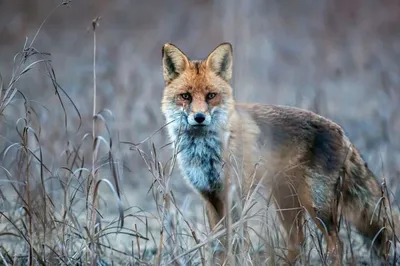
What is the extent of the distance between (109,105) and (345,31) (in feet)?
21.4

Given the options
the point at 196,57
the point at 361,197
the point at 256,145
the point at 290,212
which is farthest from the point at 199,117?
the point at 196,57

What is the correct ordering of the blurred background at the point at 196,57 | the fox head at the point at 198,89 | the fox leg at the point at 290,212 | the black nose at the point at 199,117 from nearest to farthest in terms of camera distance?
1. the fox leg at the point at 290,212
2. the black nose at the point at 199,117
3. the fox head at the point at 198,89
4. the blurred background at the point at 196,57

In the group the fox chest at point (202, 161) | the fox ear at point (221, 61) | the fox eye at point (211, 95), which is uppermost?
the fox ear at point (221, 61)

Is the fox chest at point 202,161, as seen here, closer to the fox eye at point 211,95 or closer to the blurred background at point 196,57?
the fox eye at point 211,95

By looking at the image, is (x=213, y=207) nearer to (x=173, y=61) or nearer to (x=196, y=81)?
(x=196, y=81)

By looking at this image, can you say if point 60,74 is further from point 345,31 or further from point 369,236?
point 369,236

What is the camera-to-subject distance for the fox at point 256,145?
533 cm

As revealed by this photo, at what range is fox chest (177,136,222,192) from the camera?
5344 millimetres

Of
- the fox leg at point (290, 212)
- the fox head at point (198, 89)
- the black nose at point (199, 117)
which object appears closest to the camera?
the fox leg at point (290, 212)

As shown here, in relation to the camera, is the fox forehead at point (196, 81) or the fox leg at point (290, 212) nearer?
the fox leg at point (290, 212)

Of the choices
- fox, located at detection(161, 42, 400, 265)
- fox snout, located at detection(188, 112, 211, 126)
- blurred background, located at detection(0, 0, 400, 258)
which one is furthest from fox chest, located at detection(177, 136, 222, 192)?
blurred background, located at detection(0, 0, 400, 258)

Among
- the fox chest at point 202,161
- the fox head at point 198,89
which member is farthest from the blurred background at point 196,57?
the fox head at point 198,89

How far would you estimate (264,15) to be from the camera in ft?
49.2

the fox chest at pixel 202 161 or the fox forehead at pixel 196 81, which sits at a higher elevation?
the fox forehead at pixel 196 81
